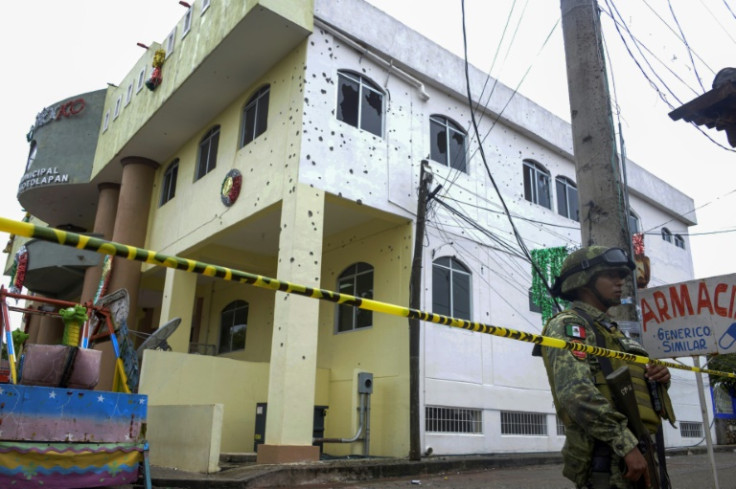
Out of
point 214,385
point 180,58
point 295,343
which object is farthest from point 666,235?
point 180,58

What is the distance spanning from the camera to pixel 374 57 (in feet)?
43.7

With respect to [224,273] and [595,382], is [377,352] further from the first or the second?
[224,273]

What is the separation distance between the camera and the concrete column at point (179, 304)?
14.7m

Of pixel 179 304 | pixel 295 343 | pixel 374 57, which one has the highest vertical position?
pixel 374 57

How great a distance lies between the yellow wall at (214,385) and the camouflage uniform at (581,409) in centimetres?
968

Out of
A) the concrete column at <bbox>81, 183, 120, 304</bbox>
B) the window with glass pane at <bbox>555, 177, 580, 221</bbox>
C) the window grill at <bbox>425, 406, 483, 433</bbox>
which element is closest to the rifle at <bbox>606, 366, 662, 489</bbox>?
the window grill at <bbox>425, 406, 483, 433</bbox>

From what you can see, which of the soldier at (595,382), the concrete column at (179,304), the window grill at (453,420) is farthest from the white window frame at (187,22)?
the soldier at (595,382)

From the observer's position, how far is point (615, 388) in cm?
328

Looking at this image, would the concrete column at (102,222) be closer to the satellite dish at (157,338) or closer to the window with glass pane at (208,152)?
the window with glass pane at (208,152)

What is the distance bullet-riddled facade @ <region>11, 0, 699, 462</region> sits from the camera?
11.6 m

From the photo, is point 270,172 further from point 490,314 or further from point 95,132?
point 95,132

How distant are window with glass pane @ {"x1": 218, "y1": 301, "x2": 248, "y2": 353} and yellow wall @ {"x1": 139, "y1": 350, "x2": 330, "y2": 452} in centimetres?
485

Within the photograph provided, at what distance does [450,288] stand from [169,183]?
31.2ft

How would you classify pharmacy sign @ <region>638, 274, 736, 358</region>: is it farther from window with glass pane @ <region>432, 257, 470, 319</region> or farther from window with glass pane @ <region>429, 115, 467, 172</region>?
window with glass pane @ <region>429, 115, 467, 172</region>
